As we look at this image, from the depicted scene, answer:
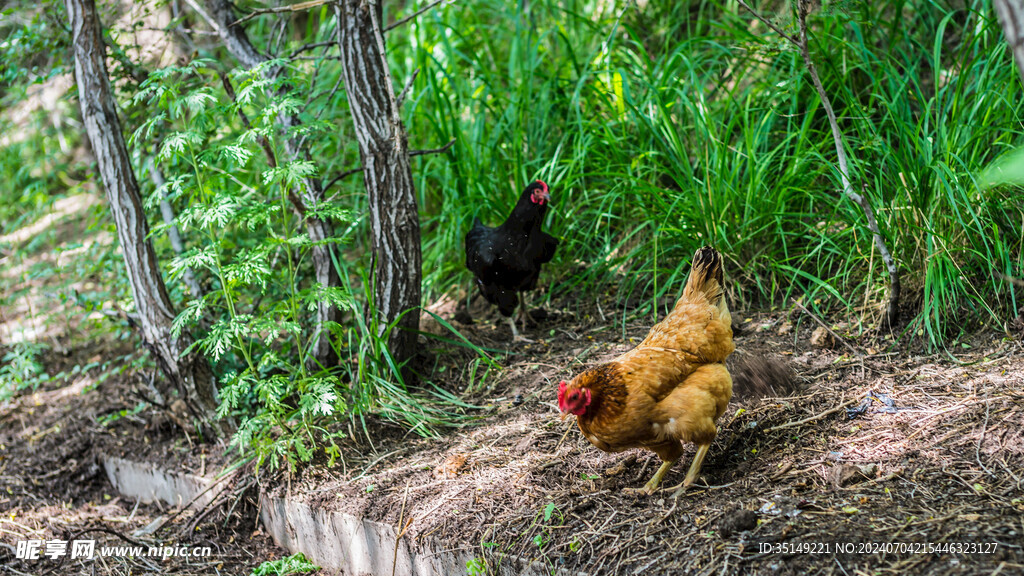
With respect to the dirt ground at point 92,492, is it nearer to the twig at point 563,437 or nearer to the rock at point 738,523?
the twig at point 563,437

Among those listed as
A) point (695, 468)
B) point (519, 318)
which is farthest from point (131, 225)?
point (695, 468)

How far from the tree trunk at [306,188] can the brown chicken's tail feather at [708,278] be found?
2015 millimetres

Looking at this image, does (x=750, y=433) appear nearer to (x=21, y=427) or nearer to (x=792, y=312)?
(x=792, y=312)

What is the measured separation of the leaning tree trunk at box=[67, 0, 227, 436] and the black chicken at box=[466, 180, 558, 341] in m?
1.73

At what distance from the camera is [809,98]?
13.7 ft

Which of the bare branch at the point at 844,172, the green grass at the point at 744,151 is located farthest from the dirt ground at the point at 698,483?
the green grass at the point at 744,151

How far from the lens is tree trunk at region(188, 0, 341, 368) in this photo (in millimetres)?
3834

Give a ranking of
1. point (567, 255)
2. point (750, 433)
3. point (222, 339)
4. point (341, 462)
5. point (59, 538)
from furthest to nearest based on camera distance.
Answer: point (567, 255)
point (59, 538)
point (341, 462)
point (222, 339)
point (750, 433)

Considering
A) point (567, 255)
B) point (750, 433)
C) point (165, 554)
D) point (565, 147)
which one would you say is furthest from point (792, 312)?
point (165, 554)

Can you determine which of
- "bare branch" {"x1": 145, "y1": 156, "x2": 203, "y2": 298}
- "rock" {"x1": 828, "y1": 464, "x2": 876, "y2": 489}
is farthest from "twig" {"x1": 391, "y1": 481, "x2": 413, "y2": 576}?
"bare branch" {"x1": 145, "y1": 156, "x2": 203, "y2": 298}

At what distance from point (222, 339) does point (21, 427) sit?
3044 mm

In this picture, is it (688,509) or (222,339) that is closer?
(688,509)

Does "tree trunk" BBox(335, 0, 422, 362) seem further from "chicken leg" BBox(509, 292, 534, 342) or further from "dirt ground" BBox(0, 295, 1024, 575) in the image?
"chicken leg" BBox(509, 292, 534, 342)

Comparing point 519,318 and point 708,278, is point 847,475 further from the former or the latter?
point 519,318
